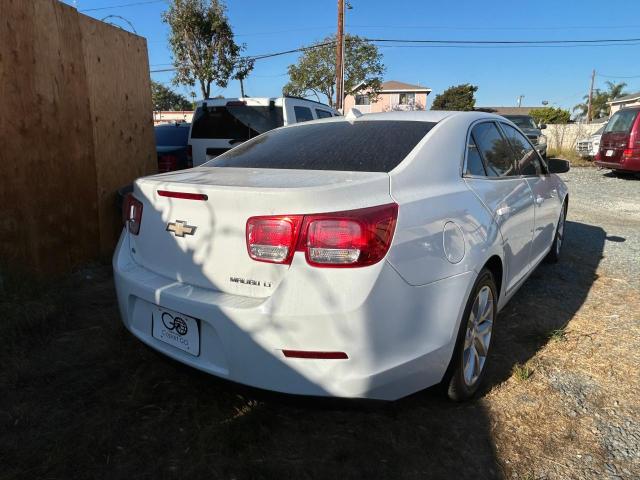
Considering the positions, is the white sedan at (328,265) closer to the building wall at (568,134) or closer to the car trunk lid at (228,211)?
the car trunk lid at (228,211)

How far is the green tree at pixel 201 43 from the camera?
19.5 metres

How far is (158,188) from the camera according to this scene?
2209mm

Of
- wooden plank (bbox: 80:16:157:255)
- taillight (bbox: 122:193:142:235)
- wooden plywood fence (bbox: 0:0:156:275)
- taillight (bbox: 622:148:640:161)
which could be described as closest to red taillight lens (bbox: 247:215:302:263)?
taillight (bbox: 122:193:142:235)

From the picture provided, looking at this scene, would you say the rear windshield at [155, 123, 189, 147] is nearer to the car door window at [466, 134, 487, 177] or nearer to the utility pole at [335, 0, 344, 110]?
the car door window at [466, 134, 487, 177]

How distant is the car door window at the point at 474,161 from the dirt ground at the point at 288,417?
1.18 m

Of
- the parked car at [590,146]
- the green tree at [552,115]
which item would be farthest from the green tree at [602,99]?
the parked car at [590,146]

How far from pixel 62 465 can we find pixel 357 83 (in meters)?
37.2

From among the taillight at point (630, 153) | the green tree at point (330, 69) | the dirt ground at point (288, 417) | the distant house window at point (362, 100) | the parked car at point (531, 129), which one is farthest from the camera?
the distant house window at point (362, 100)

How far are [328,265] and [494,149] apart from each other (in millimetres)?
1907

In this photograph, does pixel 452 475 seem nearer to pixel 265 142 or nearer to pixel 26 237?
pixel 265 142

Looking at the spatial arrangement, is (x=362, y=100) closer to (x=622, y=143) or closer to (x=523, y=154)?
(x=622, y=143)

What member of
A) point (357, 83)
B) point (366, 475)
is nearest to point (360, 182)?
point (366, 475)

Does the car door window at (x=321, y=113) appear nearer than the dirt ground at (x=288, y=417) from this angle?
No

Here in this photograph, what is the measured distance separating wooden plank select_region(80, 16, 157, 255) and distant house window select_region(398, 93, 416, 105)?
52558mm
